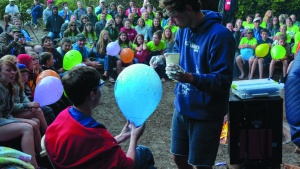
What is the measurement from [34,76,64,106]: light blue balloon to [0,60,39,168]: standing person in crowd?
485mm

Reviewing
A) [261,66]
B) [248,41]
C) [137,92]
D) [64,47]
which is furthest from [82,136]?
[248,41]

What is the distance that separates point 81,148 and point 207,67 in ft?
3.66

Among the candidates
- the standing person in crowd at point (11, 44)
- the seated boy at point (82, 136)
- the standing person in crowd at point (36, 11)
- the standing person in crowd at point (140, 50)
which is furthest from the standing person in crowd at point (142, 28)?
the seated boy at point (82, 136)

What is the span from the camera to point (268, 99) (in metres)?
3.94

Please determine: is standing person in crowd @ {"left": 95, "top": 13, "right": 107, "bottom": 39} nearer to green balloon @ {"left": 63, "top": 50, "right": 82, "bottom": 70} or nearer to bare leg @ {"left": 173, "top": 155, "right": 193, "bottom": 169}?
green balloon @ {"left": 63, "top": 50, "right": 82, "bottom": 70}

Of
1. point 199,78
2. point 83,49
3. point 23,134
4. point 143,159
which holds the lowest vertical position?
point 23,134

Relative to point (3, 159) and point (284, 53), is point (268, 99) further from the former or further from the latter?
point (284, 53)

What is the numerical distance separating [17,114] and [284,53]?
7.33 meters

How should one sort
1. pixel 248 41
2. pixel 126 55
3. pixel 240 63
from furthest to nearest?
pixel 248 41 → pixel 240 63 → pixel 126 55

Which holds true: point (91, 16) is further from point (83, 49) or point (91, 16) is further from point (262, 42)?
point (262, 42)

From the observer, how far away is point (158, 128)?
612 centimetres

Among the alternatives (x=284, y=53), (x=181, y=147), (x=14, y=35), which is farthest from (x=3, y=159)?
(x=284, y=53)

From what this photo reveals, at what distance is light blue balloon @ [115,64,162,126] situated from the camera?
294 cm

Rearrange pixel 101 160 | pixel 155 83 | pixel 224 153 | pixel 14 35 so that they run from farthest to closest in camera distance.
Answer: pixel 14 35 → pixel 224 153 → pixel 155 83 → pixel 101 160
